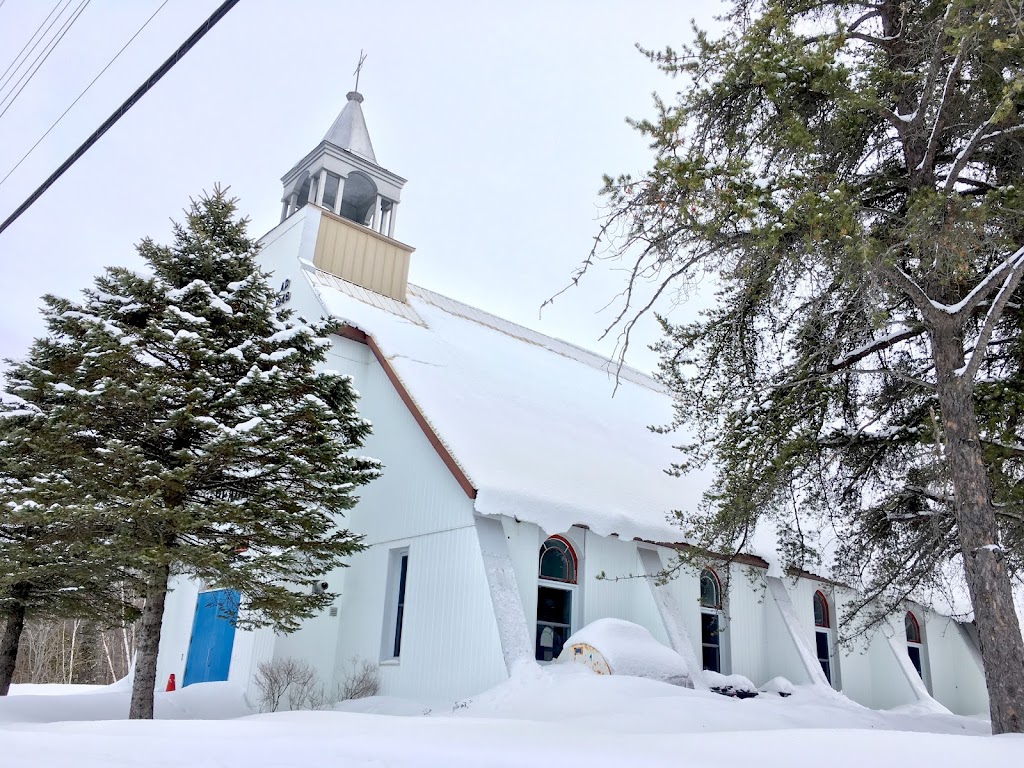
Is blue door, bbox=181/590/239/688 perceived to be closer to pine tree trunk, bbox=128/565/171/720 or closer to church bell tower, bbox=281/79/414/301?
pine tree trunk, bbox=128/565/171/720

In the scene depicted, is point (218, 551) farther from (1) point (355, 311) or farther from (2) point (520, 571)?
(1) point (355, 311)

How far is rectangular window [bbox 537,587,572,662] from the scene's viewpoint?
518 inches

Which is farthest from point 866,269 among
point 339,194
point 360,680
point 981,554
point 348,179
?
point 348,179

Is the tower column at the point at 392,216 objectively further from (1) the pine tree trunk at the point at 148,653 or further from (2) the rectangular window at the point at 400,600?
(1) the pine tree trunk at the point at 148,653

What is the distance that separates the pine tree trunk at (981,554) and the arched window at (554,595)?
714 cm

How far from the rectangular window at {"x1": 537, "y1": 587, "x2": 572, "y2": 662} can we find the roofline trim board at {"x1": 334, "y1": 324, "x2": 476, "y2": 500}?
8.08 feet

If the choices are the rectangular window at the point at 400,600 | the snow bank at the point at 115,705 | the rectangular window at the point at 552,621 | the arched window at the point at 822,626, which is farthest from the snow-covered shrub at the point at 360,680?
the arched window at the point at 822,626

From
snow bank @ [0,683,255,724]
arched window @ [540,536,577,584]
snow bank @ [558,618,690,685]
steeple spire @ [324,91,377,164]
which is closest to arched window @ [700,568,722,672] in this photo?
arched window @ [540,536,577,584]

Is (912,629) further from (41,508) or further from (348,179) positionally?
(41,508)

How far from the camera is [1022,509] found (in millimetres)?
7840

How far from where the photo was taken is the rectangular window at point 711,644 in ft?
51.8

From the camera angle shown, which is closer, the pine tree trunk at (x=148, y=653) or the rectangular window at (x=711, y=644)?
the pine tree trunk at (x=148, y=653)

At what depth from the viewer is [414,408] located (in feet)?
45.7

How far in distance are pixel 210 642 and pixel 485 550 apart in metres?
6.78
